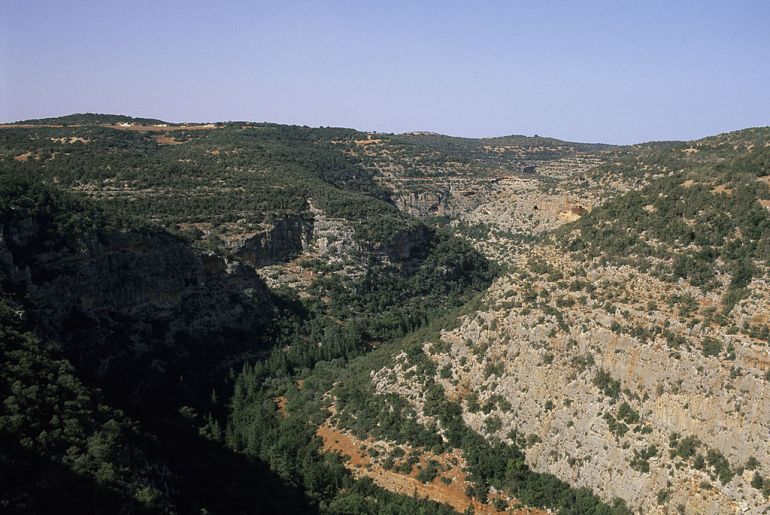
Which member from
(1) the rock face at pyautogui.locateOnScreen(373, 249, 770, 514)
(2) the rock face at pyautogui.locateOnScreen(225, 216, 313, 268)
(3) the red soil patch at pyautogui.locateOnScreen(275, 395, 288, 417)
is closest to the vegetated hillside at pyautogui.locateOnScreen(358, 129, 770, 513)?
(1) the rock face at pyautogui.locateOnScreen(373, 249, 770, 514)

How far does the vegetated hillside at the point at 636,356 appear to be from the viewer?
28.6 metres

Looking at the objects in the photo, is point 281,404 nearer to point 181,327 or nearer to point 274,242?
point 181,327

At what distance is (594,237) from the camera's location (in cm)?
4228

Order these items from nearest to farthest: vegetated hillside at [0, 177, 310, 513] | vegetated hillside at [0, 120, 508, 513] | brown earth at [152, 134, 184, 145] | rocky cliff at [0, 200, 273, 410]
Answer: vegetated hillside at [0, 177, 310, 513]
vegetated hillside at [0, 120, 508, 513]
rocky cliff at [0, 200, 273, 410]
brown earth at [152, 134, 184, 145]

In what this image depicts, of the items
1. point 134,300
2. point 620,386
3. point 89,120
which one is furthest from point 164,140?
point 620,386

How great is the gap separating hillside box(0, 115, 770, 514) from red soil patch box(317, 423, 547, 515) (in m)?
0.14

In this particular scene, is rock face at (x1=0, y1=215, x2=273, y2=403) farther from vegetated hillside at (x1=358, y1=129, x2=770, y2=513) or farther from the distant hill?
the distant hill

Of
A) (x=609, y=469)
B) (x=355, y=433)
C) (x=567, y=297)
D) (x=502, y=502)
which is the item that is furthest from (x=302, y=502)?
(x=567, y=297)

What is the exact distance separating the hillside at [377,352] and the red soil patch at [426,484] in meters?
0.14

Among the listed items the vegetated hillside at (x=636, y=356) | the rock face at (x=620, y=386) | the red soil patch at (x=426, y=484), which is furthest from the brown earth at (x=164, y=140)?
the red soil patch at (x=426, y=484)

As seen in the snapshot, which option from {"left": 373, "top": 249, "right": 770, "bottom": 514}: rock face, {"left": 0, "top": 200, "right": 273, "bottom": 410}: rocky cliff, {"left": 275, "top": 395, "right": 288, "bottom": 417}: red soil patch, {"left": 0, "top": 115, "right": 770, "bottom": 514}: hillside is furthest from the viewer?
{"left": 275, "top": 395, "right": 288, "bottom": 417}: red soil patch

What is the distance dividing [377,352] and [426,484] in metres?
16.1

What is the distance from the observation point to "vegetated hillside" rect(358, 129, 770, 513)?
2861 centimetres

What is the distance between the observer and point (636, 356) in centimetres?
3256
